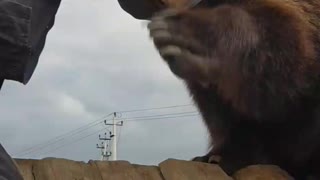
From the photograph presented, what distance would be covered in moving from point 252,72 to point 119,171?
2.68 feet

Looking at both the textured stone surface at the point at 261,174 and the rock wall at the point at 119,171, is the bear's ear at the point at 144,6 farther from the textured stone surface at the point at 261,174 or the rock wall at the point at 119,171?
the textured stone surface at the point at 261,174

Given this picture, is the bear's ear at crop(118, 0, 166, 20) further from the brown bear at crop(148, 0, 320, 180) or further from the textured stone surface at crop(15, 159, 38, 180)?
the textured stone surface at crop(15, 159, 38, 180)

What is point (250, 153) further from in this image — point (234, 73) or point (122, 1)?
point (122, 1)

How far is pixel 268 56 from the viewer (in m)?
2.88

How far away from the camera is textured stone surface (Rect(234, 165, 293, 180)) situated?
2.66 meters

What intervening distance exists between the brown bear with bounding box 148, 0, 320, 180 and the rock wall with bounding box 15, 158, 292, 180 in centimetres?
35

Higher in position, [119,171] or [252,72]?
[252,72]

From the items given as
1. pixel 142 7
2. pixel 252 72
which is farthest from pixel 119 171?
pixel 252 72

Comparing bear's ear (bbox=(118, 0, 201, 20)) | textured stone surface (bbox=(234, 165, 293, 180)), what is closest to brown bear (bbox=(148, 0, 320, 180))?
bear's ear (bbox=(118, 0, 201, 20))

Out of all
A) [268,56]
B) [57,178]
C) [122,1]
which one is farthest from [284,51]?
[57,178]

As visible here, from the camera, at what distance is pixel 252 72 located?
2.87m

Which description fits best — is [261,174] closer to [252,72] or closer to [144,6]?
[252,72]

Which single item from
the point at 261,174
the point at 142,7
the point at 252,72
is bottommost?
the point at 261,174

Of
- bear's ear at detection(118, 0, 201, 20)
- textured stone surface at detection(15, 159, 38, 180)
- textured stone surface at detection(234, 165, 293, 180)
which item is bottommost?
textured stone surface at detection(234, 165, 293, 180)
